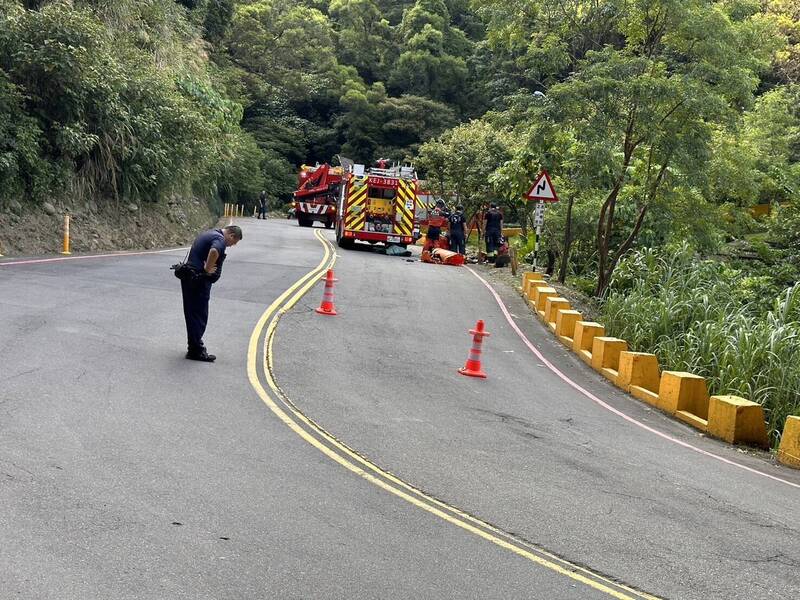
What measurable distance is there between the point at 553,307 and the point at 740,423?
23.8 feet

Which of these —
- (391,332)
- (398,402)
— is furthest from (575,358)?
(398,402)

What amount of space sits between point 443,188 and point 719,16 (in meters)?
23.0

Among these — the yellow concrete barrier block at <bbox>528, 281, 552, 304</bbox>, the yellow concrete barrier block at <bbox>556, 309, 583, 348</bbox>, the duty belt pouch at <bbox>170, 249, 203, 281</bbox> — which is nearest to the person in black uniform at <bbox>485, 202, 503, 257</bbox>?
the yellow concrete barrier block at <bbox>528, 281, 552, 304</bbox>

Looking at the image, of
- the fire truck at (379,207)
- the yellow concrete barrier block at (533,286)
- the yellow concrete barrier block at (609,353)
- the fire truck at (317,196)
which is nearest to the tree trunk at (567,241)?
the yellow concrete barrier block at (533,286)

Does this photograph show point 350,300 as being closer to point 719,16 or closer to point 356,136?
point 719,16

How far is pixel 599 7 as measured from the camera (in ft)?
65.8

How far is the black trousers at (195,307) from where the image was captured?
10750 millimetres

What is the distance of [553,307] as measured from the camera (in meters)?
18.2

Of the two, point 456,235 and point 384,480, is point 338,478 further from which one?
point 456,235

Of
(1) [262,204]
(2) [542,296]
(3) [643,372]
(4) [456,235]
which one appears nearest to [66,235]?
(2) [542,296]

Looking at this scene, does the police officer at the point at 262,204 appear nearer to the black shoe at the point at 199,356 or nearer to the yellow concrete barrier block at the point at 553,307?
the yellow concrete barrier block at the point at 553,307

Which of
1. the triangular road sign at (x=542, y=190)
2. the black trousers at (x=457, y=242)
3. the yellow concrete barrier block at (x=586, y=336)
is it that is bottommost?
the yellow concrete barrier block at (x=586, y=336)

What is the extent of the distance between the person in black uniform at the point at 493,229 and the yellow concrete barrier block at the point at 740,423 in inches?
711

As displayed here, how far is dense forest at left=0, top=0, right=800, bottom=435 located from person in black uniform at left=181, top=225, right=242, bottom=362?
296 inches
